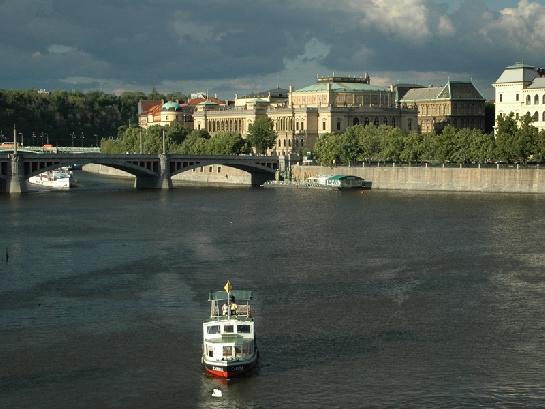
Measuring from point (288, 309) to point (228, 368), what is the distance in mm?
9866

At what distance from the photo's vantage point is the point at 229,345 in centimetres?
3691

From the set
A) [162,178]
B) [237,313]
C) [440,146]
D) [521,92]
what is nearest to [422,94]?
[521,92]

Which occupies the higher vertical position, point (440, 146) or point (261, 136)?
point (261, 136)

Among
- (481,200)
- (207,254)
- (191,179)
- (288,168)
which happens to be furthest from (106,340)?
(191,179)

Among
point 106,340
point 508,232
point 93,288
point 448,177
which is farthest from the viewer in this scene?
point 448,177

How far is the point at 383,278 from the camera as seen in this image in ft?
177

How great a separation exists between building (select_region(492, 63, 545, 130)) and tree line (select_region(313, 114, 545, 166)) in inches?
529

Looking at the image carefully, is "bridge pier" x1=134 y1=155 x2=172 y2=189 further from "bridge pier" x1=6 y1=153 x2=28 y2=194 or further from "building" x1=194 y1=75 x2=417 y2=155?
"building" x1=194 y1=75 x2=417 y2=155

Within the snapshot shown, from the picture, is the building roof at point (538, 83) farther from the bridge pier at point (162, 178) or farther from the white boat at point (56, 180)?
the white boat at point (56, 180)

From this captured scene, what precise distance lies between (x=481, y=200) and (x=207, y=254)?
132 feet

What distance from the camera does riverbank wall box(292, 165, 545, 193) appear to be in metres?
105

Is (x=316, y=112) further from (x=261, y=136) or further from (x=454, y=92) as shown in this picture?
(x=454, y=92)

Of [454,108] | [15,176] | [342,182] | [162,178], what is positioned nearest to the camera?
[15,176]

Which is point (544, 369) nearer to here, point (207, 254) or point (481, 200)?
point (207, 254)
